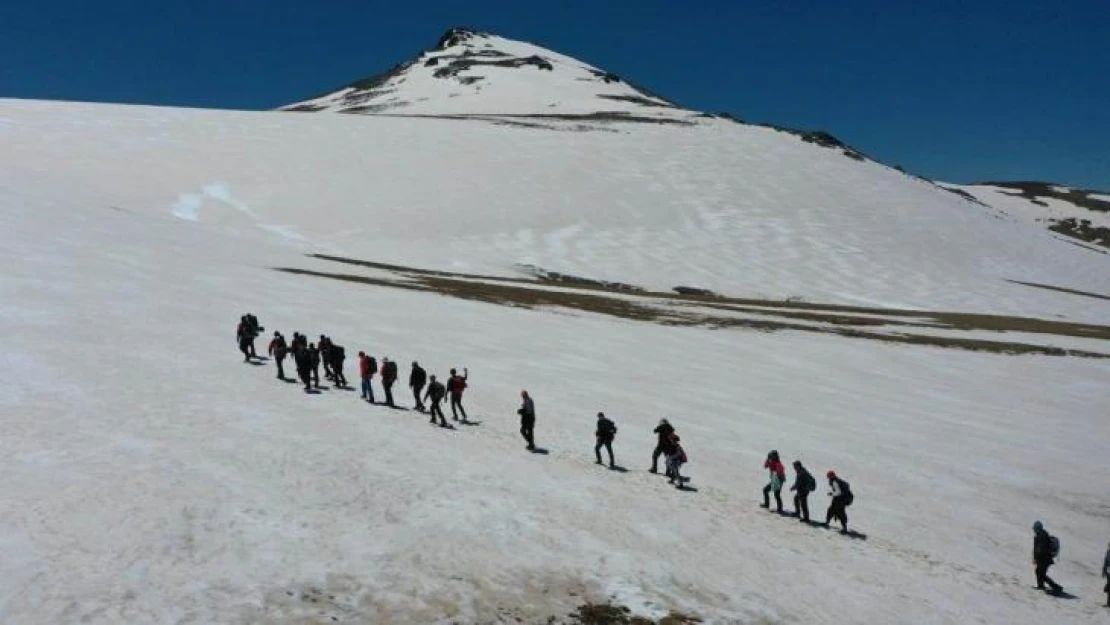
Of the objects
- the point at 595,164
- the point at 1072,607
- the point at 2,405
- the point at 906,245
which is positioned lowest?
the point at 1072,607

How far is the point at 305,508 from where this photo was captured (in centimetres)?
1612

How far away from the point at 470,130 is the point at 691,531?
116m

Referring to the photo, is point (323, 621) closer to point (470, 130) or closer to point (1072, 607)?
point (1072, 607)

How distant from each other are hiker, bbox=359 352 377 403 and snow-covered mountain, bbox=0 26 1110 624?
3.65 ft

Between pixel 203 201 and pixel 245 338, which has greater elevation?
pixel 203 201

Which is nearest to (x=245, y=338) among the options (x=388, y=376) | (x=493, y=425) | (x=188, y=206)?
(x=388, y=376)

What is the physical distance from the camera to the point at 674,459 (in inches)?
853

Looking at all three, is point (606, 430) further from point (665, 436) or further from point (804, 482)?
point (804, 482)

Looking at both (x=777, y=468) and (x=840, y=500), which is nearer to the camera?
(x=840, y=500)

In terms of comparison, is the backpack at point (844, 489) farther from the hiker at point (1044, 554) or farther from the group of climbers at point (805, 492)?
the hiker at point (1044, 554)

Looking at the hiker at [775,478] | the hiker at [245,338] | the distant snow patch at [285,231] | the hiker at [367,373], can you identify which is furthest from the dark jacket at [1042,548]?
the distant snow patch at [285,231]

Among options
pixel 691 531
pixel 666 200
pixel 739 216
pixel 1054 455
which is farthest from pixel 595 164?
pixel 691 531

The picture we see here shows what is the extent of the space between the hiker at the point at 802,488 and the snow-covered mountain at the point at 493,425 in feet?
2.55

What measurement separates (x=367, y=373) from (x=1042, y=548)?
19680mm
